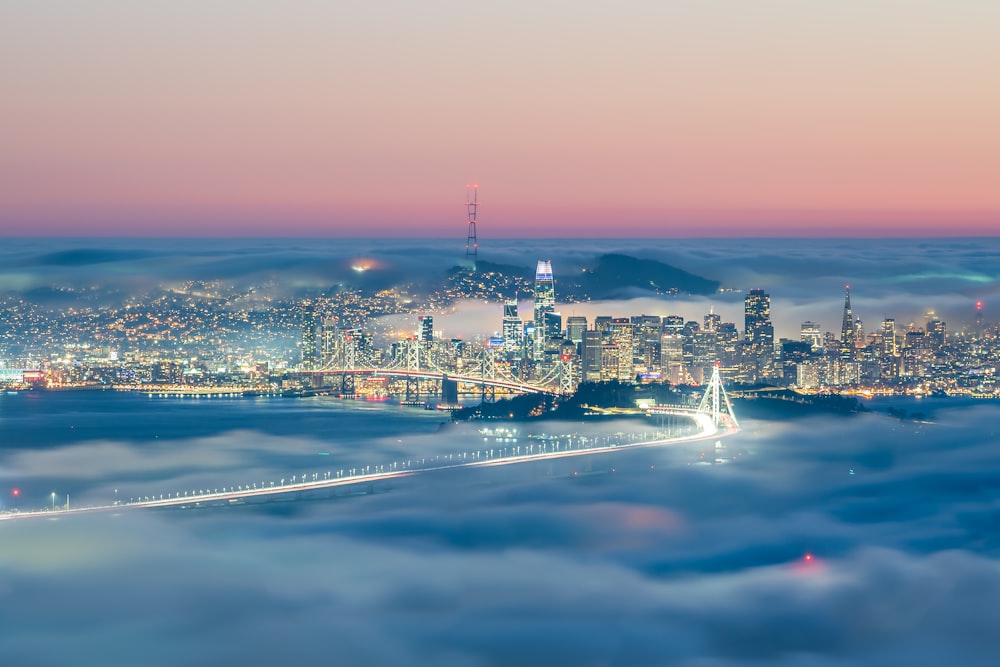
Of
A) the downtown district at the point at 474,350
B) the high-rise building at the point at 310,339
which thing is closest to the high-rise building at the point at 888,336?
the downtown district at the point at 474,350

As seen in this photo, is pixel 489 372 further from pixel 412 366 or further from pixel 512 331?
Answer: pixel 512 331

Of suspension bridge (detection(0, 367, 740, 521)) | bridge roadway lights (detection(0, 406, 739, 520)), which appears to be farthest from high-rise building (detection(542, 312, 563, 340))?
bridge roadway lights (detection(0, 406, 739, 520))

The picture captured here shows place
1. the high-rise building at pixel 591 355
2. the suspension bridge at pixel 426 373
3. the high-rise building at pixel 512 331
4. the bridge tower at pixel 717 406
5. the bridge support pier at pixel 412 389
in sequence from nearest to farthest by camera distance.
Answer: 1. the bridge tower at pixel 717 406
2. the suspension bridge at pixel 426 373
3. the high-rise building at pixel 591 355
4. the bridge support pier at pixel 412 389
5. the high-rise building at pixel 512 331

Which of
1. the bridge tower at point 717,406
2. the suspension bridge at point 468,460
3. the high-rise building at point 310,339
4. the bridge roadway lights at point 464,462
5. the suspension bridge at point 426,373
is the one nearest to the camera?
the bridge roadway lights at point 464,462

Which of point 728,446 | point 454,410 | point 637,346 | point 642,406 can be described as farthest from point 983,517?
point 637,346

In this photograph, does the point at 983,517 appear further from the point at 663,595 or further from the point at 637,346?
the point at 637,346

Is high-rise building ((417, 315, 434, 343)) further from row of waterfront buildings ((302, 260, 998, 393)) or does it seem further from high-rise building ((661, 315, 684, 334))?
high-rise building ((661, 315, 684, 334))

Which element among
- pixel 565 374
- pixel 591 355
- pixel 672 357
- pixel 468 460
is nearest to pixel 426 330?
pixel 591 355

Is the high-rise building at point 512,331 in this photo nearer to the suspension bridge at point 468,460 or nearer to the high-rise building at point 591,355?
the high-rise building at point 591,355
